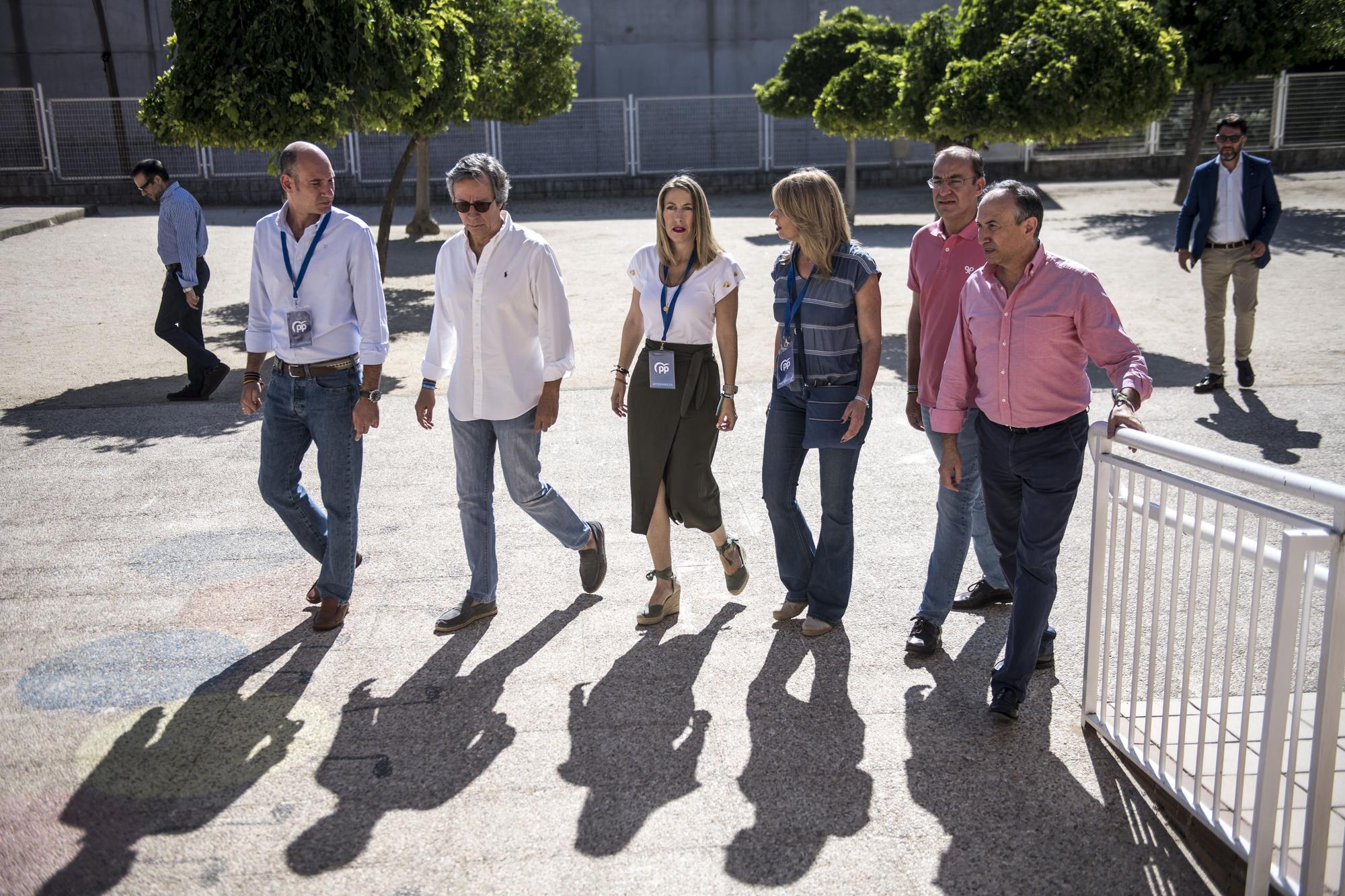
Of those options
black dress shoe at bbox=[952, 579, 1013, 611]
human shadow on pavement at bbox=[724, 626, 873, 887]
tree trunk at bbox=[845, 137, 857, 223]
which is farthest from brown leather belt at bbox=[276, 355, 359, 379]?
tree trunk at bbox=[845, 137, 857, 223]

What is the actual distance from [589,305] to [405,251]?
21.9 feet

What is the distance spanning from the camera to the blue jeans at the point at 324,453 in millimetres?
4551

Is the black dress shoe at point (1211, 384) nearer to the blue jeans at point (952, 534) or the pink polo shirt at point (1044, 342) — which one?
the blue jeans at point (952, 534)

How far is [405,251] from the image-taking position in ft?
59.5

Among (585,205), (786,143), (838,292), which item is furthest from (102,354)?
(786,143)

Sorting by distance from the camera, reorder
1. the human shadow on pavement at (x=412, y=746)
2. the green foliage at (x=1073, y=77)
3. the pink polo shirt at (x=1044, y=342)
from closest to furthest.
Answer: the human shadow on pavement at (x=412, y=746) < the pink polo shirt at (x=1044, y=342) < the green foliage at (x=1073, y=77)

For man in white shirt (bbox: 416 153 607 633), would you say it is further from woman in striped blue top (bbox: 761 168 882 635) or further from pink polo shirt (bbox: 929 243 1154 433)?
pink polo shirt (bbox: 929 243 1154 433)

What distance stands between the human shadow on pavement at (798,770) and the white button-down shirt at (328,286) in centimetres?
201

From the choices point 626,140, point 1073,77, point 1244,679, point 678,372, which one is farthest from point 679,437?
point 626,140

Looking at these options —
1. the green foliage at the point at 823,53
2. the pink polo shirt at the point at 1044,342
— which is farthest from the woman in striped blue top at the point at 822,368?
the green foliage at the point at 823,53

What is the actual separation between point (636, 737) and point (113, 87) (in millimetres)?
26198

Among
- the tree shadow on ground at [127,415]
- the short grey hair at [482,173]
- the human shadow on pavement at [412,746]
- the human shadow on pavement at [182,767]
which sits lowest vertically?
the human shadow on pavement at [412,746]

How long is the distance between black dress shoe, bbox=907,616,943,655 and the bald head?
281cm

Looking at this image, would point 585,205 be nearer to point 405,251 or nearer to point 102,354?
point 405,251
